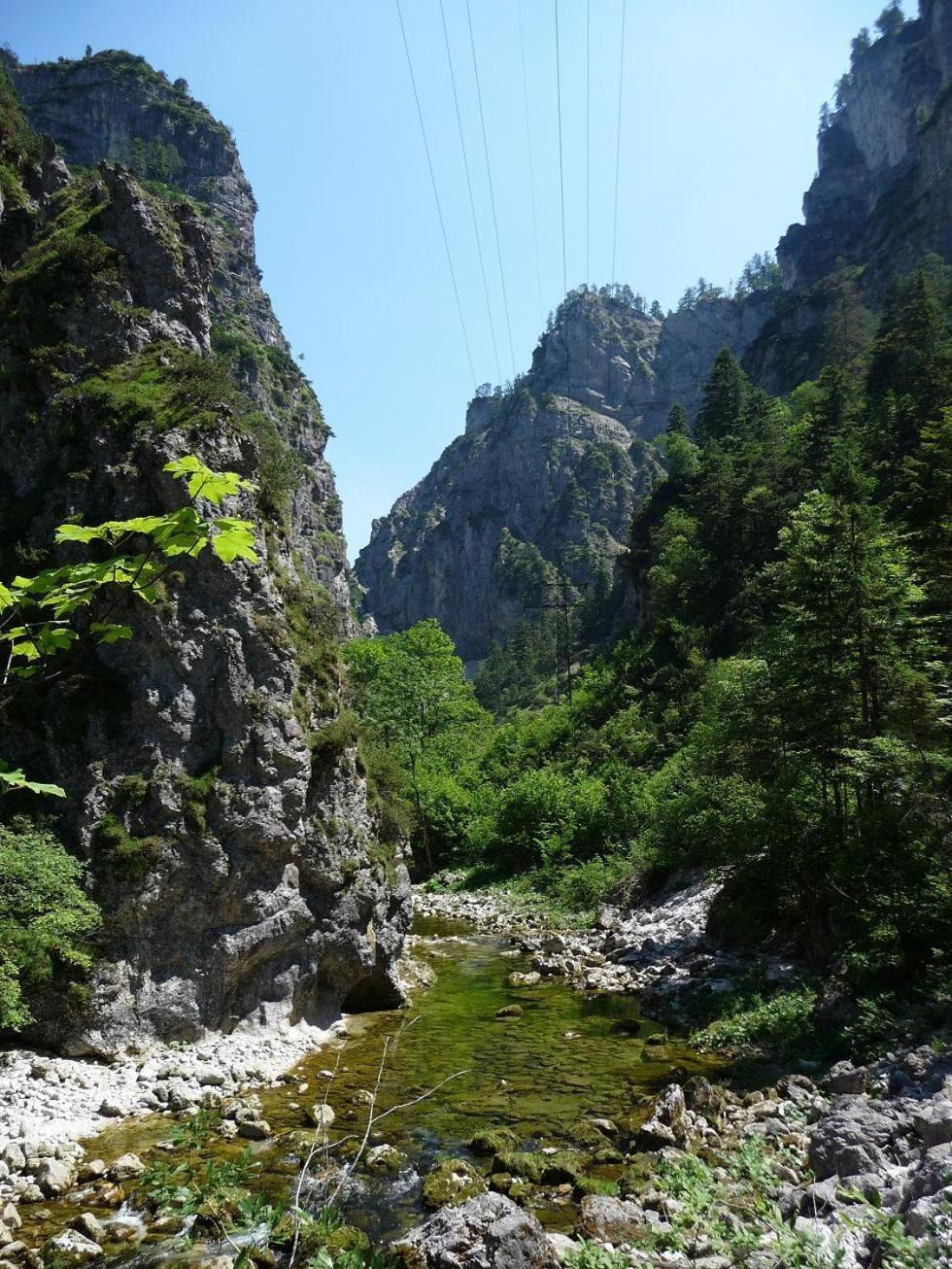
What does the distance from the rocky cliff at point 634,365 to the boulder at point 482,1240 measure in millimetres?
92306

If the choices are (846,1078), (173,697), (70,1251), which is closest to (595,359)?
(173,697)

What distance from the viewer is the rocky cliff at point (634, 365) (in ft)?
317

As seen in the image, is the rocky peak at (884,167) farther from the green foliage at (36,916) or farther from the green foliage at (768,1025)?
the green foliage at (36,916)

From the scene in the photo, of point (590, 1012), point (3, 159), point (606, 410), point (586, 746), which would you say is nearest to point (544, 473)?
point (606, 410)

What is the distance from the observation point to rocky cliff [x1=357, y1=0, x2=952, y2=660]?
3802 inches

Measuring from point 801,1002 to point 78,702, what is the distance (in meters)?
14.8

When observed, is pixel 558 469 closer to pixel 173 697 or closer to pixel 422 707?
pixel 422 707

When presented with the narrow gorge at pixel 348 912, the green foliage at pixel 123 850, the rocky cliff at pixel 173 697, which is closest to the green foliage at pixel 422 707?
the narrow gorge at pixel 348 912

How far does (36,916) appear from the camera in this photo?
448 inches

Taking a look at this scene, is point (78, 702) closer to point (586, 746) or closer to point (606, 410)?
point (586, 746)

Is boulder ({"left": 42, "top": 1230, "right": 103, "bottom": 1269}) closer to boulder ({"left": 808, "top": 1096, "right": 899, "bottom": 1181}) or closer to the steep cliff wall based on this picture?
boulder ({"left": 808, "top": 1096, "right": 899, "bottom": 1181})

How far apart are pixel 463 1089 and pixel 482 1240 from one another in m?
5.43

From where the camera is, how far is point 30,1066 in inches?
440

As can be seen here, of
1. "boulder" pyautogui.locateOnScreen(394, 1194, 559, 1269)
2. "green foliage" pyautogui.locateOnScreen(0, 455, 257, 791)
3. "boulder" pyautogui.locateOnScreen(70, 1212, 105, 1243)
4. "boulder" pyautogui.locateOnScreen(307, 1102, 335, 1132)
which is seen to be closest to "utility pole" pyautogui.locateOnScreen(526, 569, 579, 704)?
"boulder" pyautogui.locateOnScreen(307, 1102, 335, 1132)
